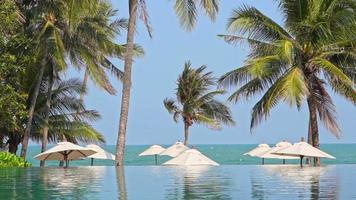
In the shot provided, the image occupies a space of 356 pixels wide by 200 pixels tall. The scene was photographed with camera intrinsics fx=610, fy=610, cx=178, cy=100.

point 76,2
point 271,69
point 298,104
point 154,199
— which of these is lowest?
point 154,199

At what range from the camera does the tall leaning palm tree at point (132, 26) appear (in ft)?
67.7

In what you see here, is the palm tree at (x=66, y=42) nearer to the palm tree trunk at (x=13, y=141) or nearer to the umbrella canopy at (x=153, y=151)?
the palm tree trunk at (x=13, y=141)

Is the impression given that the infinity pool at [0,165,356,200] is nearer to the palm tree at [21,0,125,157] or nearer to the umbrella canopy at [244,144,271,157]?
the palm tree at [21,0,125,157]

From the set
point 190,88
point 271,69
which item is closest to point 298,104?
point 271,69

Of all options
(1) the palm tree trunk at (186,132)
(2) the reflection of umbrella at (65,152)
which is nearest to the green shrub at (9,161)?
(2) the reflection of umbrella at (65,152)

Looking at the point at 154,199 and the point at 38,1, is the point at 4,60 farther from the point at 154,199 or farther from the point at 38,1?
the point at 154,199

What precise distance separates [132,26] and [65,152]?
635 centimetres

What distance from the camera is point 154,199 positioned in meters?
9.55

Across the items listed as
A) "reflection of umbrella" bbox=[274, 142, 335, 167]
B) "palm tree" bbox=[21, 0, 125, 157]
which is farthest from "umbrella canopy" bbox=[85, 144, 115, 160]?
"reflection of umbrella" bbox=[274, 142, 335, 167]

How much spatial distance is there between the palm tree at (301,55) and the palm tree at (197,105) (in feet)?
41.8

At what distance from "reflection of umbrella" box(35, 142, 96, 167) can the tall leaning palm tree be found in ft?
11.1

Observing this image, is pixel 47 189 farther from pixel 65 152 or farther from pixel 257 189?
pixel 65 152

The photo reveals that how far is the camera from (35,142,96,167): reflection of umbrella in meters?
23.1

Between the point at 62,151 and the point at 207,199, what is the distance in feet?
49.5
